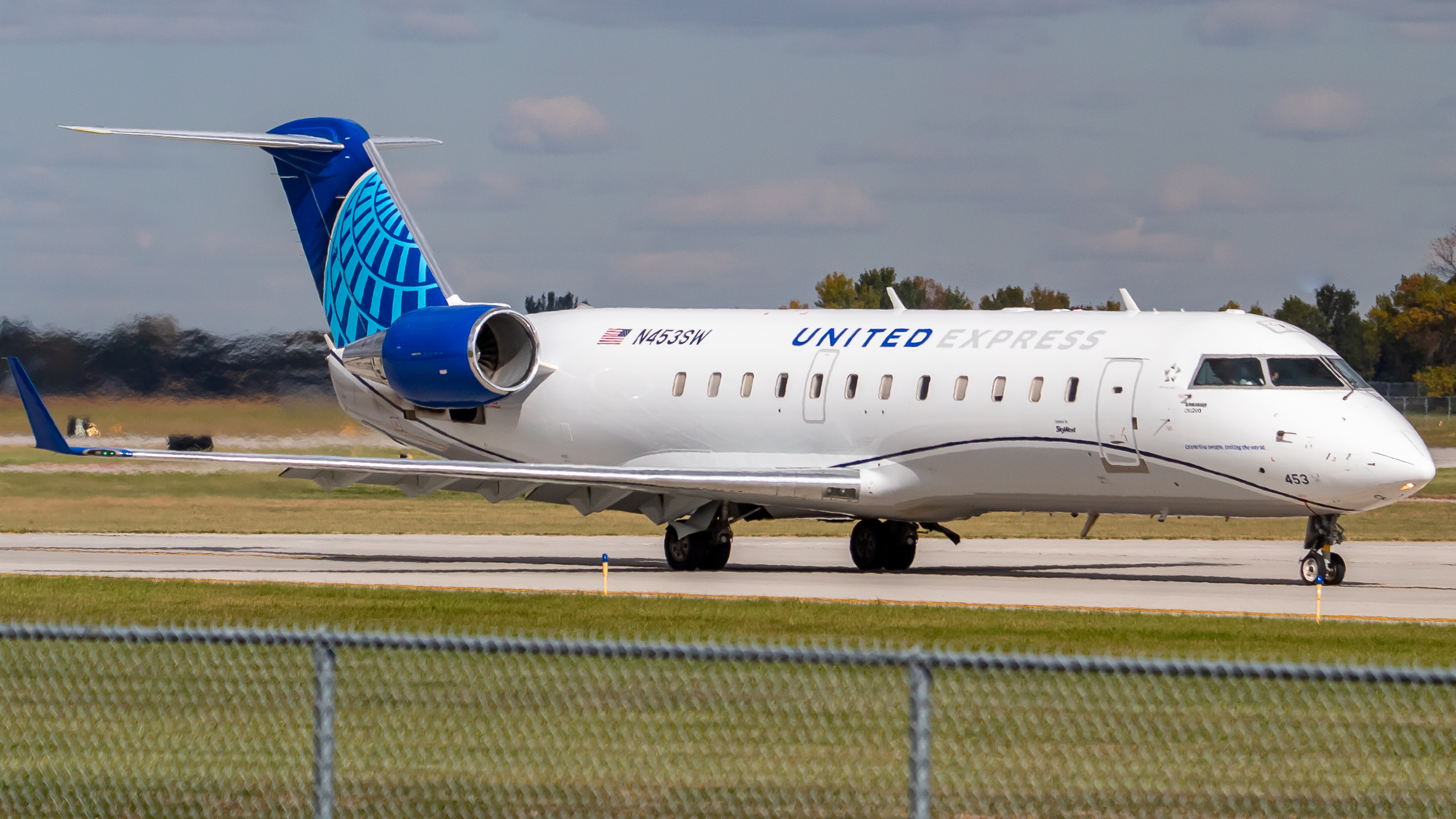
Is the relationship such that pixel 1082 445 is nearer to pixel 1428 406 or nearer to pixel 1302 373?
pixel 1302 373

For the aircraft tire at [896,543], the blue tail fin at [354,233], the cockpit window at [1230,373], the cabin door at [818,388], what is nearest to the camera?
the cockpit window at [1230,373]

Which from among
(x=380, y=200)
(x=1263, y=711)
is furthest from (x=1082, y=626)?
(x=380, y=200)

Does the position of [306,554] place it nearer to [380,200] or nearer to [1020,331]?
[380,200]

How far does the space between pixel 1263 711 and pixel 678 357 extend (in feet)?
59.0

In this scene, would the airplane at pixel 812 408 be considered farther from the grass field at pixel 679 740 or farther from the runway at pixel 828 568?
the grass field at pixel 679 740

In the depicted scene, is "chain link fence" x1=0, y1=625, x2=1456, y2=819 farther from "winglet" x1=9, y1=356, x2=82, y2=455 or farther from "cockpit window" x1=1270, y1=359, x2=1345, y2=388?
"winglet" x1=9, y1=356, x2=82, y2=455

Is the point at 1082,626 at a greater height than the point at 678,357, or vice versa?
the point at 678,357

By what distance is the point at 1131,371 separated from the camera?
25.5 metres

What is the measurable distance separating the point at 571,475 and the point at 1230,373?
9.38 m

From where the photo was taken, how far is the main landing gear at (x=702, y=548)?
29.1 m

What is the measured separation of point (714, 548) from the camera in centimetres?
2922

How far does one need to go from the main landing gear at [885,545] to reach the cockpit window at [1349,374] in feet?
23.6

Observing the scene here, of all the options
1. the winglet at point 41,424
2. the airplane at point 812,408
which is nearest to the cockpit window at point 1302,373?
the airplane at point 812,408

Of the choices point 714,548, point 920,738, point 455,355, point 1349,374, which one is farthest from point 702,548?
point 920,738
